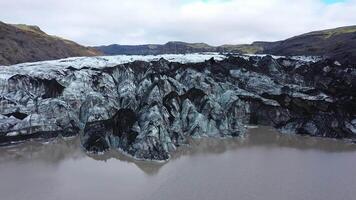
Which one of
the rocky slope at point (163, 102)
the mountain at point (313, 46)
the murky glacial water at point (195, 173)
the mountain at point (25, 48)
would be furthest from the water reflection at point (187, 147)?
the mountain at point (25, 48)

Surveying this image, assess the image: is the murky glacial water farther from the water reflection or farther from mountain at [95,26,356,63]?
mountain at [95,26,356,63]

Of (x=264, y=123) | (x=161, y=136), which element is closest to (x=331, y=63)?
(x=264, y=123)

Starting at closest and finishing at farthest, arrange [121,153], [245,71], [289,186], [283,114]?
1. [289,186]
2. [121,153]
3. [283,114]
4. [245,71]

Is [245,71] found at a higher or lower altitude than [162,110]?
higher

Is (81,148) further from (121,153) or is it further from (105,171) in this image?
(105,171)

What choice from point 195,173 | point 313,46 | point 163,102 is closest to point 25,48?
point 163,102

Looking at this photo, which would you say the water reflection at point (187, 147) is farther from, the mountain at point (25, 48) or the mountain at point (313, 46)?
the mountain at point (25, 48)

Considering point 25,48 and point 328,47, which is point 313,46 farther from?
point 25,48
